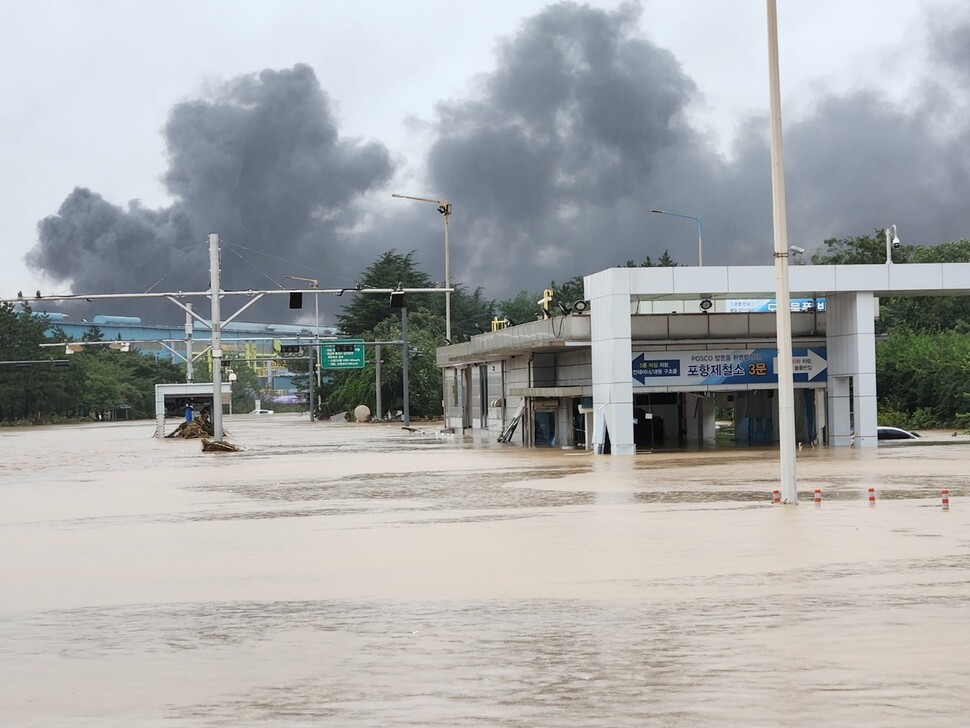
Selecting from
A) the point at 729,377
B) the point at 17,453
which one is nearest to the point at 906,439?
the point at 729,377

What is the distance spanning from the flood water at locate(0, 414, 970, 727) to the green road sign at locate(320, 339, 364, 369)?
74271 millimetres

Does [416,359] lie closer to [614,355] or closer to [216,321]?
[216,321]

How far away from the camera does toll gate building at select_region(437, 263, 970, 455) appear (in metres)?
44.5

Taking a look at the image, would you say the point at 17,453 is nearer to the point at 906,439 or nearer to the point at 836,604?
the point at 906,439

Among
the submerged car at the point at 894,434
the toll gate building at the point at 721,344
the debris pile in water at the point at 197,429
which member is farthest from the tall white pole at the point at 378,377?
the submerged car at the point at 894,434

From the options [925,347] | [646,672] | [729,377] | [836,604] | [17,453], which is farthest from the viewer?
[925,347]

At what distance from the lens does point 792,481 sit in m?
22.6

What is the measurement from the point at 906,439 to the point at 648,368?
1171 cm

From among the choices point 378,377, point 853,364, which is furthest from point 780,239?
point 378,377

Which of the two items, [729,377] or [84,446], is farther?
[84,446]

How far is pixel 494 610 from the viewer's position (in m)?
12.5

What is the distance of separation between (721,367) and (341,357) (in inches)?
2256

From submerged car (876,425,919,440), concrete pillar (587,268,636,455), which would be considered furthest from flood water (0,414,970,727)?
submerged car (876,425,919,440)

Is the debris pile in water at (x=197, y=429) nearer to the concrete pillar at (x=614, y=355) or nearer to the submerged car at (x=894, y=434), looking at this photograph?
the concrete pillar at (x=614, y=355)
